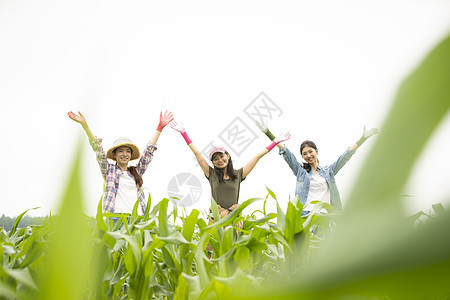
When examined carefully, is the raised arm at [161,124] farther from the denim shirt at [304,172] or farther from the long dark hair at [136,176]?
the denim shirt at [304,172]

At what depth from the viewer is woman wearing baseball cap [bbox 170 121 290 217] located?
117 inches

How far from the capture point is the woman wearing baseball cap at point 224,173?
2.97 metres

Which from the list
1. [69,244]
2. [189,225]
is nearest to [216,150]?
[189,225]

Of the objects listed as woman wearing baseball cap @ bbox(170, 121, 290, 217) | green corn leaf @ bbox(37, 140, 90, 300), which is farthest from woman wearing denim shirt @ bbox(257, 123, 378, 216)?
green corn leaf @ bbox(37, 140, 90, 300)

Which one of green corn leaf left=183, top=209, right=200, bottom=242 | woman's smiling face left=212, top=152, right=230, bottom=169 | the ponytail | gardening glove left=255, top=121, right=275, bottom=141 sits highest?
green corn leaf left=183, top=209, right=200, bottom=242

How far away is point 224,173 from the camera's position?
10.3ft

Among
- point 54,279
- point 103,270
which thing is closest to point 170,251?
point 103,270

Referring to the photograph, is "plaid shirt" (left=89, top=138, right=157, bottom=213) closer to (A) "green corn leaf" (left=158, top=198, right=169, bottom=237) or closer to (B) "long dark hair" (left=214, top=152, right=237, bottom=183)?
(B) "long dark hair" (left=214, top=152, right=237, bottom=183)

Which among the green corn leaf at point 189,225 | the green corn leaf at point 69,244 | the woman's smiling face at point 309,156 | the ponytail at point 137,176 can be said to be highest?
the green corn leaf at point 69,244

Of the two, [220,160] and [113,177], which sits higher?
[220,160]

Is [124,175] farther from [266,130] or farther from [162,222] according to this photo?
[162,222]

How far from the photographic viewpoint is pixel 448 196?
2.8 inches

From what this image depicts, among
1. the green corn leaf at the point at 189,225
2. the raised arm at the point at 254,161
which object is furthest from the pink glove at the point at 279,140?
the green corn leaf at the point at 189,225

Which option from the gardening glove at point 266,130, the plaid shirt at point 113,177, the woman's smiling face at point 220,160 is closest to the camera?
the plaid shirt at point 113,177
